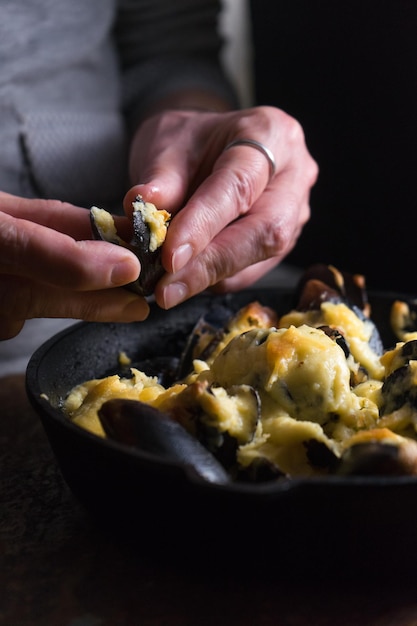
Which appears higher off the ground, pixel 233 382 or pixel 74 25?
pixel 74 25

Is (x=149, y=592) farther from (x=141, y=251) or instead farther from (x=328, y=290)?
(x=328, y=290)

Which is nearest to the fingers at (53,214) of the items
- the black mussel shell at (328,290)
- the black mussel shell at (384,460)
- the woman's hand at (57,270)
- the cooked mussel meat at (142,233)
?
the woman's hand at (57,270)

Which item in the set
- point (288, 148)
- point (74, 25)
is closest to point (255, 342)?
point (288, 148)

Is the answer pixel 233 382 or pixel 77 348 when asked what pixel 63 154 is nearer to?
pixel 77 348

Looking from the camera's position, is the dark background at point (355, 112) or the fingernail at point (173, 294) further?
the dark background at point (355, 112)

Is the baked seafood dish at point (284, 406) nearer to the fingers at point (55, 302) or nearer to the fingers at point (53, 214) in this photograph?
the fingers at point (55, 302)

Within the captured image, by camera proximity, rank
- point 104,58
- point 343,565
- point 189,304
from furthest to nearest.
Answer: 1. point 104,58
2. point 189,304
3. point 343,565
